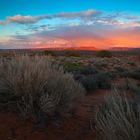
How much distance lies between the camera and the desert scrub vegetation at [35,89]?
18.0ft

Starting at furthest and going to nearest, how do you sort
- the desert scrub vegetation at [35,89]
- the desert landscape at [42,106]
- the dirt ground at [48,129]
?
the desert scrub vegetation at [35,89], the desert landscape at [42,106], the dirt ground at [48,129]

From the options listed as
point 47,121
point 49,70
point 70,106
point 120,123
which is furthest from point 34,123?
point 120,123

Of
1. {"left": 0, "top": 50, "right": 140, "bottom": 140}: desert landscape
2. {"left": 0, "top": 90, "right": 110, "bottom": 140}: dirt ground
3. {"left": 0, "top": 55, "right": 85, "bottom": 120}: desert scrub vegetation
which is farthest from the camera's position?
{"left": 0, "top": 55, "right": 85, "bottom": 120}: desert scrub vegetation

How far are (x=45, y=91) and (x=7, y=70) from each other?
131 cm

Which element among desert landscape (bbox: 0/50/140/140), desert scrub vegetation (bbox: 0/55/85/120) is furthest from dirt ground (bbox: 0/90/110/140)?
desert scrub vegetation (bbox: 0/55/85/120)

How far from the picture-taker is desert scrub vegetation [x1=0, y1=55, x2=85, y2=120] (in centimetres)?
548

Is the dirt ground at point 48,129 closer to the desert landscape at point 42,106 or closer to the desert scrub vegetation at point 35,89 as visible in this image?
the desert landscape at point 42,106

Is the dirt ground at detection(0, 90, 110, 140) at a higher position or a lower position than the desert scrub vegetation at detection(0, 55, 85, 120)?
lower

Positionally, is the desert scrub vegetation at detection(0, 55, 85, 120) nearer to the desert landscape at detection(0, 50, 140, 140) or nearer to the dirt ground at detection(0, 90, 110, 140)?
the desert landscape at detection(0, 50, 140, 140)

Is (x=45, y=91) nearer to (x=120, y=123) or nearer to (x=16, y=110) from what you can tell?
(x=16, y=110)

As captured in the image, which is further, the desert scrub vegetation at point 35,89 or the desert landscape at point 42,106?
the desert scrub vegetation at point 35,89

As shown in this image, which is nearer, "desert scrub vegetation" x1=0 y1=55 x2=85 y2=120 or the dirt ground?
the dirt ground

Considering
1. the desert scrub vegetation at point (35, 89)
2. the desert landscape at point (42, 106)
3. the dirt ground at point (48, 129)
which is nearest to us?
the dirt ground at point (48, 129)

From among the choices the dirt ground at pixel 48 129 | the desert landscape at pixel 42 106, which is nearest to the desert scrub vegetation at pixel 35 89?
the desert landscape at pixel 42 106
